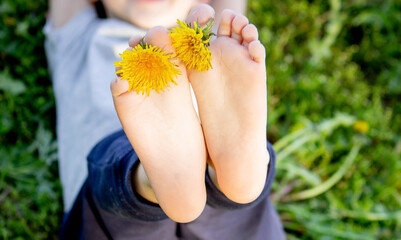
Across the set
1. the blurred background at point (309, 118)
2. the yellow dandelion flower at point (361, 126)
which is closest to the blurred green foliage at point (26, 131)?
the blurred background at point (309, 118)

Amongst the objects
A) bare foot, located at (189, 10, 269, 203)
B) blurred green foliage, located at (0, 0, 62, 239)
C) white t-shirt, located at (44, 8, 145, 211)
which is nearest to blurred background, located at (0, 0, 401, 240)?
blurred green foliage, located at (0, 0, 62, 239)

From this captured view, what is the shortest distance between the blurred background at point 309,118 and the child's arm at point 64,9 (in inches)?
7.7

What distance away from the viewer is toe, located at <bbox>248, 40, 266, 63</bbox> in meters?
0.71

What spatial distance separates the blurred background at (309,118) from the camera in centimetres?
132

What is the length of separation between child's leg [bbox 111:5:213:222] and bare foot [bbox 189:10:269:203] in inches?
1.8

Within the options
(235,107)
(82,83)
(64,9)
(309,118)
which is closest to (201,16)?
(235,107)

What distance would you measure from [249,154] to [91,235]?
52cm

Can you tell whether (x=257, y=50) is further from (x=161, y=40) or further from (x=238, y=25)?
(x=161, y=40)

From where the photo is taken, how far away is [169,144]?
0.77 metres

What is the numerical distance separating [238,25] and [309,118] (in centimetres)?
90

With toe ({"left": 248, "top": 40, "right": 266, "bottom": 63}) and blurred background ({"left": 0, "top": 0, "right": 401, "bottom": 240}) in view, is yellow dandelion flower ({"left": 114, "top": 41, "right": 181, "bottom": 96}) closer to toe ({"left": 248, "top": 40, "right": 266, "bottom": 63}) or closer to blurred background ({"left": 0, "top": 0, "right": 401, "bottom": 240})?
toe ({"left": 248, "top": 40, "right": 266, "bottom": 63})

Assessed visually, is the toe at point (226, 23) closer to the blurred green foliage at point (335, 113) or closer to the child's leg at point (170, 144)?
the child's leg at point (170, 144)

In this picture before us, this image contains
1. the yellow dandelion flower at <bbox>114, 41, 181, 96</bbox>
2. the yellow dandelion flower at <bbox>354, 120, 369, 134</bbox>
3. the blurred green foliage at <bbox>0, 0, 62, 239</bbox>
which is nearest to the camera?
the yellow dandelion flower at <bbox>114, 41, 181, 96</bbox>

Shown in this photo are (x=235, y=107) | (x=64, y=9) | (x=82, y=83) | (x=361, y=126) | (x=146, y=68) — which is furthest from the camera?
(x=361, y=126)
